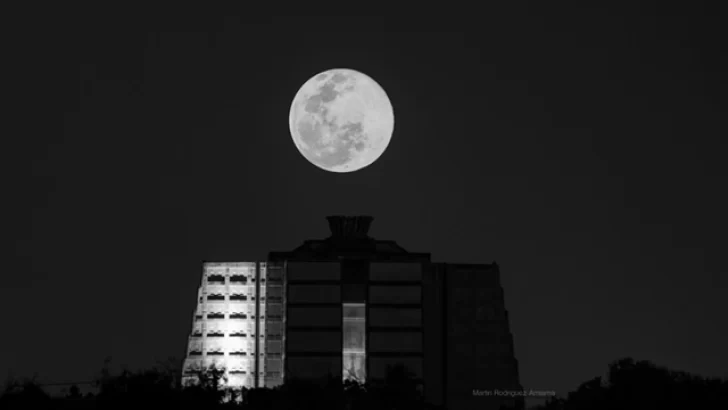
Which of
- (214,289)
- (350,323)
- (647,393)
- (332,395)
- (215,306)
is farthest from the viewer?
(350,323)

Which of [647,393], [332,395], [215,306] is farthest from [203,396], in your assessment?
[215,306]

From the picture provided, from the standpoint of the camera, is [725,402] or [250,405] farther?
[250,405]

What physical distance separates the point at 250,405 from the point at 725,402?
1698 inches

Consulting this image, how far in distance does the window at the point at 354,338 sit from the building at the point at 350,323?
0.12m

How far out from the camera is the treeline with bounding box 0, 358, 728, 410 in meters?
122

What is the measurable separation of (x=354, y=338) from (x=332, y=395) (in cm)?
4680

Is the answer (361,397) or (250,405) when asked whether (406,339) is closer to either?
(361,397)

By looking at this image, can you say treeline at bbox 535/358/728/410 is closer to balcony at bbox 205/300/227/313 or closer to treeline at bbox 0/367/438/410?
treeline at bbox 0/367/438/410

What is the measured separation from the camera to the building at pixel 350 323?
19475cm

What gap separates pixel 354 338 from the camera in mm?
196375

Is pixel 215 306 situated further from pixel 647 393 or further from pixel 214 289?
pixel 647 393

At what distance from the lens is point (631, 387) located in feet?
434

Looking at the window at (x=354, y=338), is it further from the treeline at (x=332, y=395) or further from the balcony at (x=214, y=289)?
the treeline at (x=332, y=395)

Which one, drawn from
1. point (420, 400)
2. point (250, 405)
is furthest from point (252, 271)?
point (250, 405)
